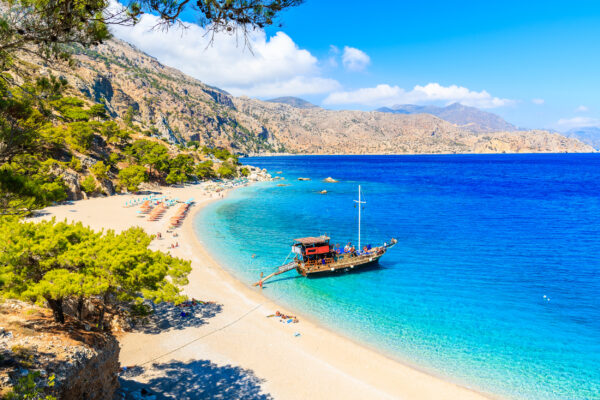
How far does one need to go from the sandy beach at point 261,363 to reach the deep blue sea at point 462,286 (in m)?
1.60

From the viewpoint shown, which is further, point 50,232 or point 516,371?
point 516,371

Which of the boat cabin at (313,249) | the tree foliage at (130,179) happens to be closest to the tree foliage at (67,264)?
the boat cabin at (313,249)

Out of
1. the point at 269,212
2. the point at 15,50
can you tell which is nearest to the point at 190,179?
the point at 269,212

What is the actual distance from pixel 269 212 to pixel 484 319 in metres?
41.7

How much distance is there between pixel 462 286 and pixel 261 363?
19.7 metres

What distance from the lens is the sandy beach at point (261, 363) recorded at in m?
14.9

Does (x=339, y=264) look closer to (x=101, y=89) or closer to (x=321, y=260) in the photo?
(x=321, y=260)

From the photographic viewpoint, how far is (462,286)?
2772 centimetres

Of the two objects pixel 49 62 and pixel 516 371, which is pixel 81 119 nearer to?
pixel 49 62

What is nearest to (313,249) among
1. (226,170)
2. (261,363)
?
(261,363)

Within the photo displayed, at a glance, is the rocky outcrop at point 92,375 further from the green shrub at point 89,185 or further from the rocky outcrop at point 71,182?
the green shrub at point 89,185

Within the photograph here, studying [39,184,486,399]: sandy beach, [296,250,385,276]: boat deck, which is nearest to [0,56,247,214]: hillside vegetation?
[39,184,486,399]: sandy beach

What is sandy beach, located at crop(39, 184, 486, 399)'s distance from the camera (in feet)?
48.7

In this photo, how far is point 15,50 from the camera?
769 cm
